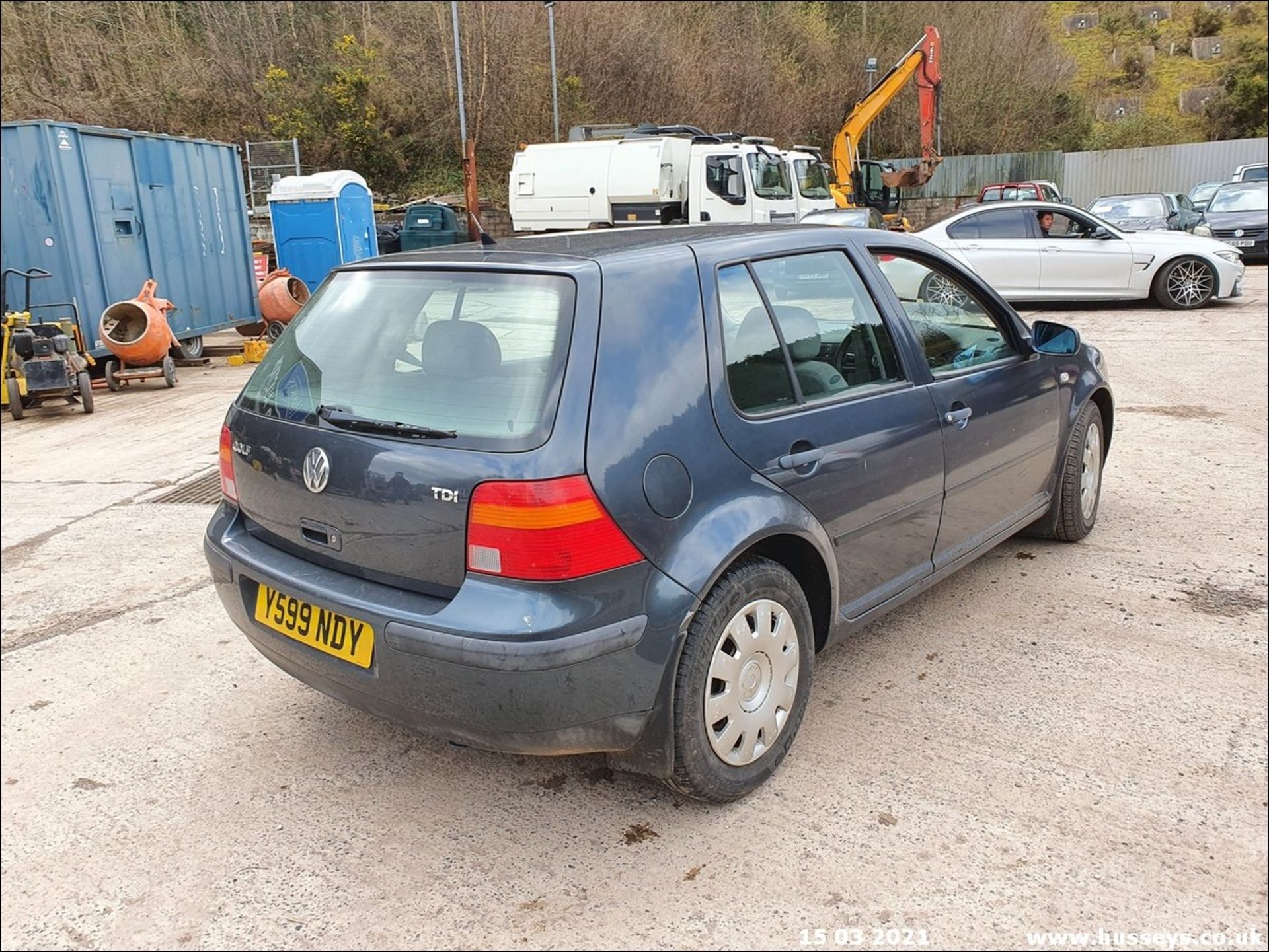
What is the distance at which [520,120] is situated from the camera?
2858 centimetres

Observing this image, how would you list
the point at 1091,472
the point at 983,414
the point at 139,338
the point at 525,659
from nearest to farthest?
the point at 525,659, the point at 983,414, the point at 1091,472, the point at 139,338

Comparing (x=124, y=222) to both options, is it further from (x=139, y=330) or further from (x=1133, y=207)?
(x=1133, y=207)

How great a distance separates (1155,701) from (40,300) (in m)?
10.8

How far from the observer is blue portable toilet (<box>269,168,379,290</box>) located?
14016mm

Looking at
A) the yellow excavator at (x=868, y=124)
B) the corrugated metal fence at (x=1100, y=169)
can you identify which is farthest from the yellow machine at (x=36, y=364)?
the corrugated metal fence at (x=1100, y=169)

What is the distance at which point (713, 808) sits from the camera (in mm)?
2781

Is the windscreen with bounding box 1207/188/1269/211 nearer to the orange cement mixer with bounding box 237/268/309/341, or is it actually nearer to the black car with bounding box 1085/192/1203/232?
the black car with bounding box 1085/192/1203/232

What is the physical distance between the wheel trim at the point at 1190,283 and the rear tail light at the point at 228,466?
13.7 metres

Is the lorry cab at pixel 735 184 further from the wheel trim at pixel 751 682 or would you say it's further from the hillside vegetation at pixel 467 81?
the wheel trim at pixel 751 682

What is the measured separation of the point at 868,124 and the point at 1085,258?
881 cm

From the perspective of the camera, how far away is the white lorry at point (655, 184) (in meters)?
15.9

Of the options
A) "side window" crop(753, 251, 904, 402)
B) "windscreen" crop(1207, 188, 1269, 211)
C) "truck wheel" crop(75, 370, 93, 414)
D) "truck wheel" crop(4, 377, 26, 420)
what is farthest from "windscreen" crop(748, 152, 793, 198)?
"side window" crop(753, 251, 904, 402)

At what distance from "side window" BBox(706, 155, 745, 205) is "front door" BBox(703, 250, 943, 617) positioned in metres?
12.9

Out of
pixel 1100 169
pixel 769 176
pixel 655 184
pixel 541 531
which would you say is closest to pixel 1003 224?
pixel 769 176
